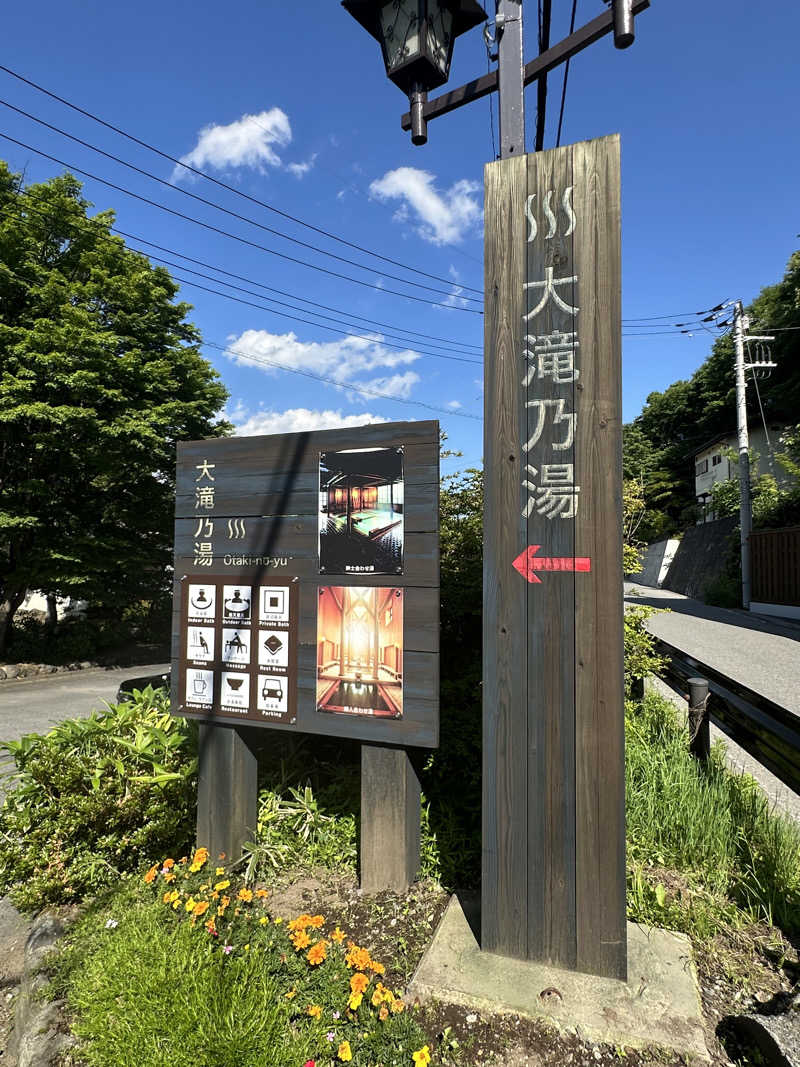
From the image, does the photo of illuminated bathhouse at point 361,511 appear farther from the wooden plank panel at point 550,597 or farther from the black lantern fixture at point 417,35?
the black lantern fixture at point 417,35

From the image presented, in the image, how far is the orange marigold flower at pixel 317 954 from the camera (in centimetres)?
221

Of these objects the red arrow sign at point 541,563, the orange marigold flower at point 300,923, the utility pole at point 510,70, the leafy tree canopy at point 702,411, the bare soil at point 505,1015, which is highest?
the leafy tree canopy at point 702,411

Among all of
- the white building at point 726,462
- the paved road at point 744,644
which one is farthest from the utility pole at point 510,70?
the white building at point 726,462

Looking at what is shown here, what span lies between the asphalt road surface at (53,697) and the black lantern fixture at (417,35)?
6.27 metres

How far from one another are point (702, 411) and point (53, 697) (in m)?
39.1

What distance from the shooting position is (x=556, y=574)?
2.31 m

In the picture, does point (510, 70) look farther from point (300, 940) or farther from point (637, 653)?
point (637, 653)

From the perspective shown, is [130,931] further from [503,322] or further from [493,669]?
[503,322]

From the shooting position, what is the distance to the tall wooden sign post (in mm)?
2219

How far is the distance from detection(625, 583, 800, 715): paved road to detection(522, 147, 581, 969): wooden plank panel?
17.3 feet

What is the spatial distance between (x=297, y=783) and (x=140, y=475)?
1036 centimetres

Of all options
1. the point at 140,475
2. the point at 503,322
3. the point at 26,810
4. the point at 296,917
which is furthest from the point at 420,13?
the point at 140,475

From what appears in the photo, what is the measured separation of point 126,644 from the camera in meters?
14.7

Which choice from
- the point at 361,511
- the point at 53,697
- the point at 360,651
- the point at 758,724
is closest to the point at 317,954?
the point at 360,651
